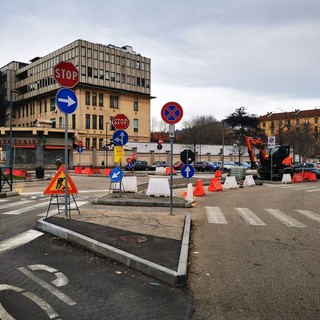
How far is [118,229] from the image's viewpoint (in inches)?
313

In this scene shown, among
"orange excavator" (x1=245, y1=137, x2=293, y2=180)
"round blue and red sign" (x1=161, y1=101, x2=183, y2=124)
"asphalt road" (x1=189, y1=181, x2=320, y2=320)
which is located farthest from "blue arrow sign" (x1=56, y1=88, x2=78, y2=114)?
"orange excavator" (x1=245, y1=137, x2=293, y2=180)

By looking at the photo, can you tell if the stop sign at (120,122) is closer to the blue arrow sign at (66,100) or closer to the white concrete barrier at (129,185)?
the white concrete barrier at (129,185)

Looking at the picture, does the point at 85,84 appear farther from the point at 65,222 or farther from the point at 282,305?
the point at 282,305

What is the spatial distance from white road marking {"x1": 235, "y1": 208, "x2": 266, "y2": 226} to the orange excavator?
634 inches

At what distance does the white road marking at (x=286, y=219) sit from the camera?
31.5 ft

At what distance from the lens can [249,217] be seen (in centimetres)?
1086

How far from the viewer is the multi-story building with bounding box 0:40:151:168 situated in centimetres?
6625

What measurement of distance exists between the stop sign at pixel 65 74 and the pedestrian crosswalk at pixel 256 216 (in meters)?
5.15

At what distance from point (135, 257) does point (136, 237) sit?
1.53 metres

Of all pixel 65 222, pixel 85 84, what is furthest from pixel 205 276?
pixel 85 84

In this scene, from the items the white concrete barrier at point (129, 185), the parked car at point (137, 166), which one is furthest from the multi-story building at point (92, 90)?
the white concrete barrier at point (129, 185)

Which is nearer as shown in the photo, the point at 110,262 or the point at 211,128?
the point at 110,262

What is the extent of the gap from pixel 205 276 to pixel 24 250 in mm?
3372

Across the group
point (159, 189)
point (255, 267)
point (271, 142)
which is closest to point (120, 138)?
point (159, 189)
